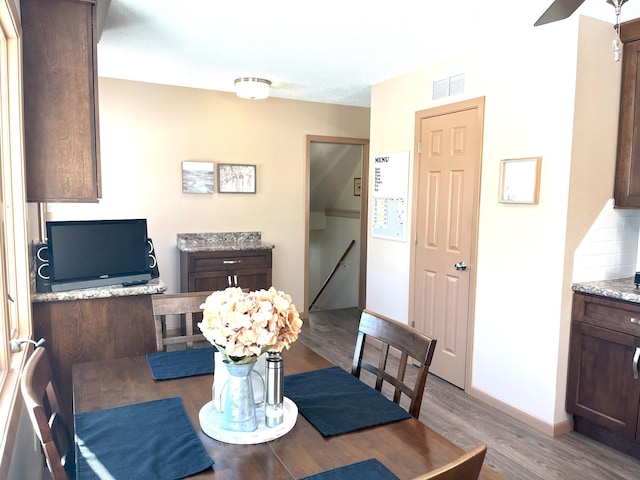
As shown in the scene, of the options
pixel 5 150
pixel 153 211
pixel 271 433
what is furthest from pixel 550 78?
pixel 153 211

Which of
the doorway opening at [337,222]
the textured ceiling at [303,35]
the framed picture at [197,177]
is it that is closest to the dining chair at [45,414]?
the textured ceiling at [303,35]

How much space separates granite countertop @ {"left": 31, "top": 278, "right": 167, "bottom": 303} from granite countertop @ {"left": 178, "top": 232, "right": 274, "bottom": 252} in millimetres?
1670

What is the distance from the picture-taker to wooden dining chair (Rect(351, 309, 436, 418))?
1.64 meters

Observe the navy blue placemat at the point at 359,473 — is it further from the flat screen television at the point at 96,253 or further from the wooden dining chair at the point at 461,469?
the flat screen television at the point at 96,253

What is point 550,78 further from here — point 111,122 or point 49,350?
point 111,122

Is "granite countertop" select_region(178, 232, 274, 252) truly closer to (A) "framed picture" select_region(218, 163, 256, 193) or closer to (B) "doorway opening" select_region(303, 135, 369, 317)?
(A) "framed picture" select_region(218, 163, 256, 193)

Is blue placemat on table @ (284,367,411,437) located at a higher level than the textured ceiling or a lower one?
lower

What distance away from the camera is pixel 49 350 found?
244cm

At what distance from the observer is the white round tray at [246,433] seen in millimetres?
1331

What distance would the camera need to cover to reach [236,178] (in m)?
4.86

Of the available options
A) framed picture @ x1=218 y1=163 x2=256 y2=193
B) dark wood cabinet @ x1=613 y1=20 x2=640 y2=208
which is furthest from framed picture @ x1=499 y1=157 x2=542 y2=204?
framed picture @ x1=218 y1=163 x2=256 y2=193

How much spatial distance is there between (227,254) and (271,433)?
127 inches

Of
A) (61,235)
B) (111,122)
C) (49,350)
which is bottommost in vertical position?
(49,350)

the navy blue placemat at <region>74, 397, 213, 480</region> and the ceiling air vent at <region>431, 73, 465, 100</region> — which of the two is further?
the ceiling air vent at <region>431, 73, 465, 100</region>
